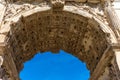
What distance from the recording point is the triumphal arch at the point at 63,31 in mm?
8969

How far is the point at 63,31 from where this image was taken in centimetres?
1122

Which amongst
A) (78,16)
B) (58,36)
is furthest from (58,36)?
(78,16)

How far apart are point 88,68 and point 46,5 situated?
4005 millimetres

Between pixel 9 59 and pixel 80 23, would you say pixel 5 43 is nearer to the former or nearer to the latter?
pixel 9 59

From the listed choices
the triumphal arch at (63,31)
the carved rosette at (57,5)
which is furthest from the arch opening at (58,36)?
the carved rosette at (57,5)

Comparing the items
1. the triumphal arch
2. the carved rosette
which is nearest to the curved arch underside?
the triumphal arch

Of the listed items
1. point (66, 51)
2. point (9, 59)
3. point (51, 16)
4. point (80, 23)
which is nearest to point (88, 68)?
point (66, 51)

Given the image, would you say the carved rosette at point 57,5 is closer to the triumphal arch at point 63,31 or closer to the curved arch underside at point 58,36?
the triumphal arch at point 63,31

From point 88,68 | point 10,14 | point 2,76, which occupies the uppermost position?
point 10,14

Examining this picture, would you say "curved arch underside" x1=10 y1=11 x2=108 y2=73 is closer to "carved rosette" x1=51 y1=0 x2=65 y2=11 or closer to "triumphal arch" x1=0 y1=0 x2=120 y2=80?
"triumphal arch" x1=0 y1=0 x2=120 y2=80

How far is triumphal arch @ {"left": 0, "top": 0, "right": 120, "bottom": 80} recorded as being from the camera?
8.97m

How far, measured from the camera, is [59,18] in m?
10.8

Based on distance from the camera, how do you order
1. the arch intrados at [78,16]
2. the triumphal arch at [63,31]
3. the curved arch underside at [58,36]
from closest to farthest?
1. the triumphal arch at [63,31]
2. the arch intrados at [78,16]
3. the curved arch underside at [58,36]

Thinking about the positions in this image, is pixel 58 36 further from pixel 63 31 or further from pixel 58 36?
pixel 63 31
